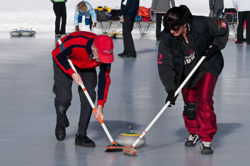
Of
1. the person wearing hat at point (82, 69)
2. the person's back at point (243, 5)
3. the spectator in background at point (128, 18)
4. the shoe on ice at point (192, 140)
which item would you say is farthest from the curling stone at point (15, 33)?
the shoe on ice at point (192, 140)

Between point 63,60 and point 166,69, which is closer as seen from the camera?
point 166,69

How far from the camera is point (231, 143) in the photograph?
16.6ft

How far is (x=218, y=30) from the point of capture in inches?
180

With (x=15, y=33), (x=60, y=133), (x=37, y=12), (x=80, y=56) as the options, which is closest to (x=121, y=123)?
(x=60, y=133)

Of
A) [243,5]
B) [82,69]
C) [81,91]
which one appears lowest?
[81,91]

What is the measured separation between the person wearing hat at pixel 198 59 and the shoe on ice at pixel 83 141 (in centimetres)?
87

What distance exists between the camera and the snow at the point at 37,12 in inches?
1035

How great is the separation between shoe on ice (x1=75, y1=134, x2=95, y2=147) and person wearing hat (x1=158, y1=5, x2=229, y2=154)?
873 mm

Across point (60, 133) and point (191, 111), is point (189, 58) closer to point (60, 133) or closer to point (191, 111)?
point (191, 111)

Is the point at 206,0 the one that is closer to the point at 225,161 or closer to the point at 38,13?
the point at 38,13

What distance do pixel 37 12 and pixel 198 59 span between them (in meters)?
25.5

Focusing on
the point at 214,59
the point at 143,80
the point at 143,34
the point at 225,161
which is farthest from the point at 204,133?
the point at 143,34

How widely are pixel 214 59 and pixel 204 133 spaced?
69cm

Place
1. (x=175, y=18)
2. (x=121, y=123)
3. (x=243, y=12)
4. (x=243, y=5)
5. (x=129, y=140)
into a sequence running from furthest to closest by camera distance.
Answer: (x=243, y=12), (x=243, y=5), (x=121, y=123), (x=129, y=140), (x=175, y=18)
